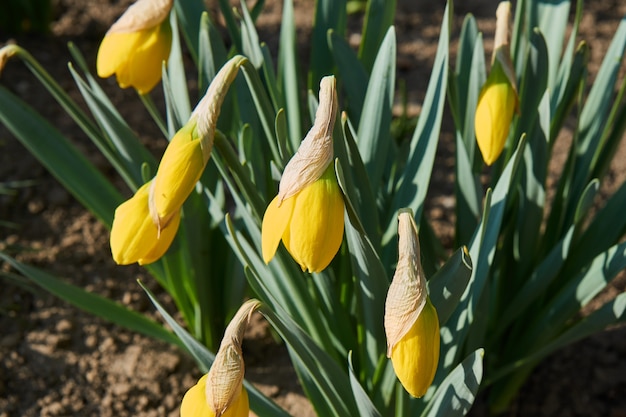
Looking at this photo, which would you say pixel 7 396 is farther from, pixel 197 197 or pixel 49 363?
pixel 197 197

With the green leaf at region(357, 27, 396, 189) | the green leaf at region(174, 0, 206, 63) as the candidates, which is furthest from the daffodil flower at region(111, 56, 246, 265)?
the green leaf at region(174, 0, 206, 63)

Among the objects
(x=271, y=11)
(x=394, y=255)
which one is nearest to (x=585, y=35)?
(x=271, y=11)

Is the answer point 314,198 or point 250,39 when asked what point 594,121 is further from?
point 314,198

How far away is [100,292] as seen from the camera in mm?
2033

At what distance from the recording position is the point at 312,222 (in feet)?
3.22

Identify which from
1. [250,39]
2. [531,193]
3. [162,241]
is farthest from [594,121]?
[162,241]

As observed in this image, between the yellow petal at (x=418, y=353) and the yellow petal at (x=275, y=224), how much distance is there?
0.65 ft

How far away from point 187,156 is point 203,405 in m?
0.32

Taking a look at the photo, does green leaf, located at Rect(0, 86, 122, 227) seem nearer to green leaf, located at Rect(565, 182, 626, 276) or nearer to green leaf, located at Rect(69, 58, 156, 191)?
green leaf, located at Rect(69, 58, 156, 191)

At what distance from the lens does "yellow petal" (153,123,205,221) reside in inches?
41.4

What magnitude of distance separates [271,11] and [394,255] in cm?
176

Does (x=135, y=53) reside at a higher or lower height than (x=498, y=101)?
higher

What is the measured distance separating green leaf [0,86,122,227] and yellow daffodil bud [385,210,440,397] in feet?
2.87

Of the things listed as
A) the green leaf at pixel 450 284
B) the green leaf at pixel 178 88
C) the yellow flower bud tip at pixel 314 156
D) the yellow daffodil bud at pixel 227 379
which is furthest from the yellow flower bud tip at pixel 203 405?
the green leaf at pixel 178 88
